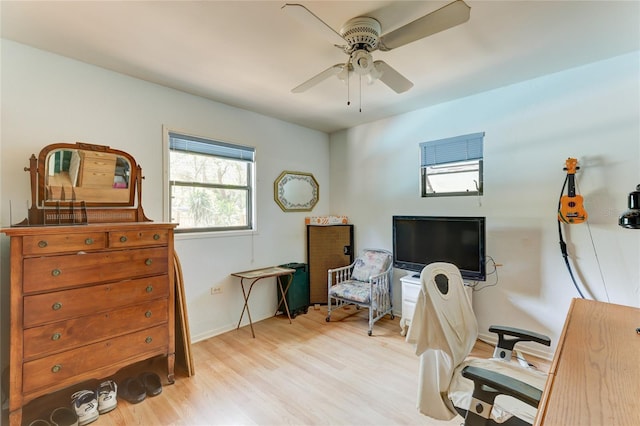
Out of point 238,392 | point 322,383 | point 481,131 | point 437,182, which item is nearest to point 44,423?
point 238,392

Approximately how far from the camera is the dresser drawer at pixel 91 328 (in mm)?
1737

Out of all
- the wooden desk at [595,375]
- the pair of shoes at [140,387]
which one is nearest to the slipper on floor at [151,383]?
the pair of shoes at [140,387]

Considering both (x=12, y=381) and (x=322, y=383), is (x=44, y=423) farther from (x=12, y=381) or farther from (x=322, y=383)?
(x=322, y=383)

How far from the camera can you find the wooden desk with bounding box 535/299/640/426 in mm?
792

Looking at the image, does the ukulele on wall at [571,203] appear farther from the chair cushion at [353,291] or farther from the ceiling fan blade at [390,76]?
the chair cushion at [353,291]

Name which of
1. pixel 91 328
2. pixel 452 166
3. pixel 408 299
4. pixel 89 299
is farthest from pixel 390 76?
pixel 91 328

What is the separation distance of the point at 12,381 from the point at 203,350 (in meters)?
1.41

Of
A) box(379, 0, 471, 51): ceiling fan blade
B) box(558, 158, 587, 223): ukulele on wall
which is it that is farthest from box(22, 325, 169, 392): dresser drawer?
box(558, 158, 587, 223): ukulele on wall

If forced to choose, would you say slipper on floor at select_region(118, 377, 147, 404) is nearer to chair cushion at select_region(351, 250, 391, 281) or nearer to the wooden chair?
the wooden chair

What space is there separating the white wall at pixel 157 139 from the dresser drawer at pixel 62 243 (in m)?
0.60

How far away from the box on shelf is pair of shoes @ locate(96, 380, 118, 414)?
2.76m

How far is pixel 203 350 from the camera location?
2850mm

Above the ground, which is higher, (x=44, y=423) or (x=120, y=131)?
(x=120, y=131)

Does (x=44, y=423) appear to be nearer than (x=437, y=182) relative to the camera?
Yes
